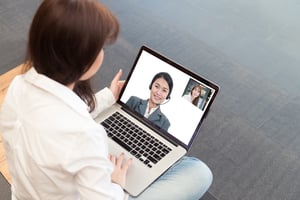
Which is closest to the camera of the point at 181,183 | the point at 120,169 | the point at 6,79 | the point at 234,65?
the point at 120,169

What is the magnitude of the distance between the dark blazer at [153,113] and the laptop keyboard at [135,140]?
45 mm

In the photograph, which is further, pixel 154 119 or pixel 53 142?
pixel 154 119

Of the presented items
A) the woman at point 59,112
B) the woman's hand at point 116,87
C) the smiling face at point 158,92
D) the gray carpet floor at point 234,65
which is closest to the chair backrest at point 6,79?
the gray carpet floor at point 234,65

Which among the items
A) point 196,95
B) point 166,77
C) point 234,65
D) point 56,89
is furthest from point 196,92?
point 234,65

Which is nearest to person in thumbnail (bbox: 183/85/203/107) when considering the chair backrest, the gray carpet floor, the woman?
the woman

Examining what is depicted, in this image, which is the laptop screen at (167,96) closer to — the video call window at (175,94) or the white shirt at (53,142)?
the video call window at (175,94)

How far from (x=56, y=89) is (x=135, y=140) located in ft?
1.41

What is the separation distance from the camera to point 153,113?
1095mm

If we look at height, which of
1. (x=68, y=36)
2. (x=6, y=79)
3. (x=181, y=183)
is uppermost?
(x=68, y=36)

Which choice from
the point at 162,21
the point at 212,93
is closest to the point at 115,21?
the point at 212,93

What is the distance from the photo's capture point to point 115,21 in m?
0.73

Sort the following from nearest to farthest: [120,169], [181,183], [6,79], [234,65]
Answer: [120,169]
[181,183]
[6,79]
[234,65]

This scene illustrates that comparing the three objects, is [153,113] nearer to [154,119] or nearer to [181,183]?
[154,119]

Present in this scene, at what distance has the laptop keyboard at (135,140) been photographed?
1036mm
